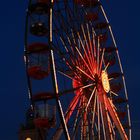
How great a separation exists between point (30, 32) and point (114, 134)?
20.6ft

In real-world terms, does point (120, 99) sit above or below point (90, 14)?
below

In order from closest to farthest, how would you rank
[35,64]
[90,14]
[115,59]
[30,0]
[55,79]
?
[55,79] < [35,64] < [30,0] < [90,14] < [115,59]

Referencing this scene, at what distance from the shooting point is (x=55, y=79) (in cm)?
1772

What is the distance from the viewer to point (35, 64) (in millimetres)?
19484

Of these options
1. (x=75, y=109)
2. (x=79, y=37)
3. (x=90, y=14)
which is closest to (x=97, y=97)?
(x=75, y=109)

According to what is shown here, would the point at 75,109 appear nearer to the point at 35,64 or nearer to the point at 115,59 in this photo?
the point at 35,64

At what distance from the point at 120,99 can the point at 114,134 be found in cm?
385

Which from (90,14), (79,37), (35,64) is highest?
(90,14)

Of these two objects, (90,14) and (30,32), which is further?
(90,14)

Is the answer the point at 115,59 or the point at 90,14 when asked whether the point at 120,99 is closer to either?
the point at 115,59

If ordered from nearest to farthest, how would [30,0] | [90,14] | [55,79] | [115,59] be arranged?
[55,79] < [30,0] < [90,14] < [115,59]

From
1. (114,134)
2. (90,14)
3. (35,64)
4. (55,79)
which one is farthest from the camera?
(90,14)

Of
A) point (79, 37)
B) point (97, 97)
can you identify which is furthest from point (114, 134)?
point (79, 37)

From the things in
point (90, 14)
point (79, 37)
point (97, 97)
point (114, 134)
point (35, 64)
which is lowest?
point (114, 134)
